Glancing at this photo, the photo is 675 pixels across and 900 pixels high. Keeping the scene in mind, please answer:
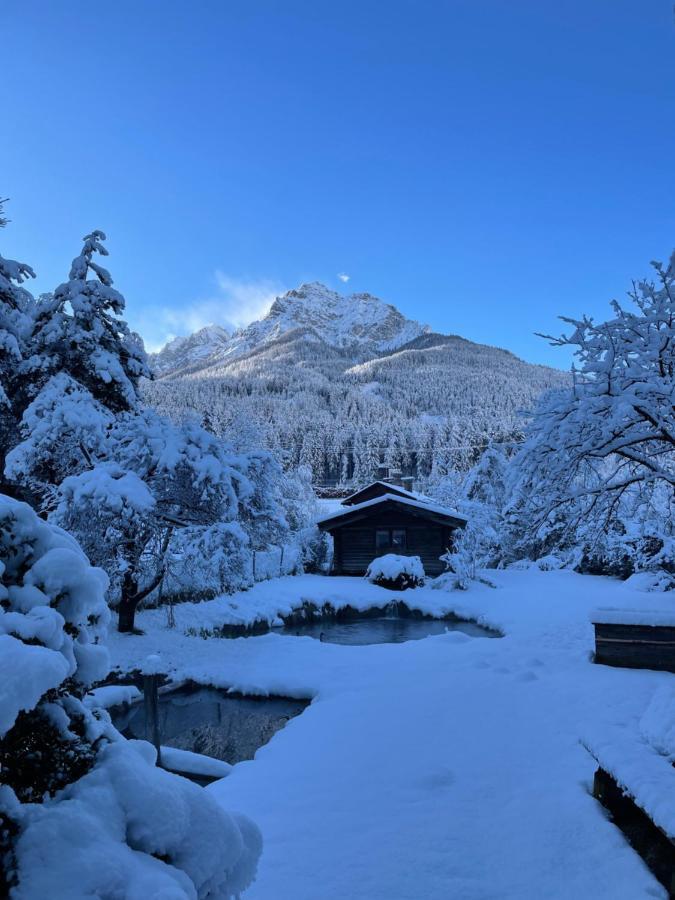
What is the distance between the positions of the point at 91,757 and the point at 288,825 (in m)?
2.74

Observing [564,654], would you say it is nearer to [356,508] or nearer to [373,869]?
[373,869]

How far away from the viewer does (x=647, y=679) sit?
779 centimetres

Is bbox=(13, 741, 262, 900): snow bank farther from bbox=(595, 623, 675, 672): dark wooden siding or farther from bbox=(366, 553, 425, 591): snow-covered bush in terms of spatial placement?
bbox=(366, 553, 425, 591): snow-covered bush

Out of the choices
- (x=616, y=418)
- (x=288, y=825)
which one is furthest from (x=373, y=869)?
(x=616, y=418)

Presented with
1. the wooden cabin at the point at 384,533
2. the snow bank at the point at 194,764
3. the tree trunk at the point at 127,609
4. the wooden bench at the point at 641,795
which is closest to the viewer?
the wooden bench at the point at 641,795

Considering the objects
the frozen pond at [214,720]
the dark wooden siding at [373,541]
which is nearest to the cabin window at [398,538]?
the dark wooden siding at [373,541]

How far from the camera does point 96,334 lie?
55.9 ft

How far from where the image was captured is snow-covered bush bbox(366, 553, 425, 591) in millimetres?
22578

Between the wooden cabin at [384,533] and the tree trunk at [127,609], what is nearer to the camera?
the tree trunk at [127,609]

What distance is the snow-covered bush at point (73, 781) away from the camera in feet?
6.27

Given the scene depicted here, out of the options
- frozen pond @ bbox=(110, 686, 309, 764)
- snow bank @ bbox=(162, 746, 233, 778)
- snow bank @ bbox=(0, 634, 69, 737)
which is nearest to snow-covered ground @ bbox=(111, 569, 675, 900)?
frozen pond @ bbox=(110, 686, 309, 764)

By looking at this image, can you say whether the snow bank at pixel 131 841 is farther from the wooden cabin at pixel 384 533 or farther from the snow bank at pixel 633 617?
the wooden cabin at pixel 384 533

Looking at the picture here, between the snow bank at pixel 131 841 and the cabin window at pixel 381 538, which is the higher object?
the snow bank at pixel 131 841

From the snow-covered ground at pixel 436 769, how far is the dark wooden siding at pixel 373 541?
14320 millimetres
